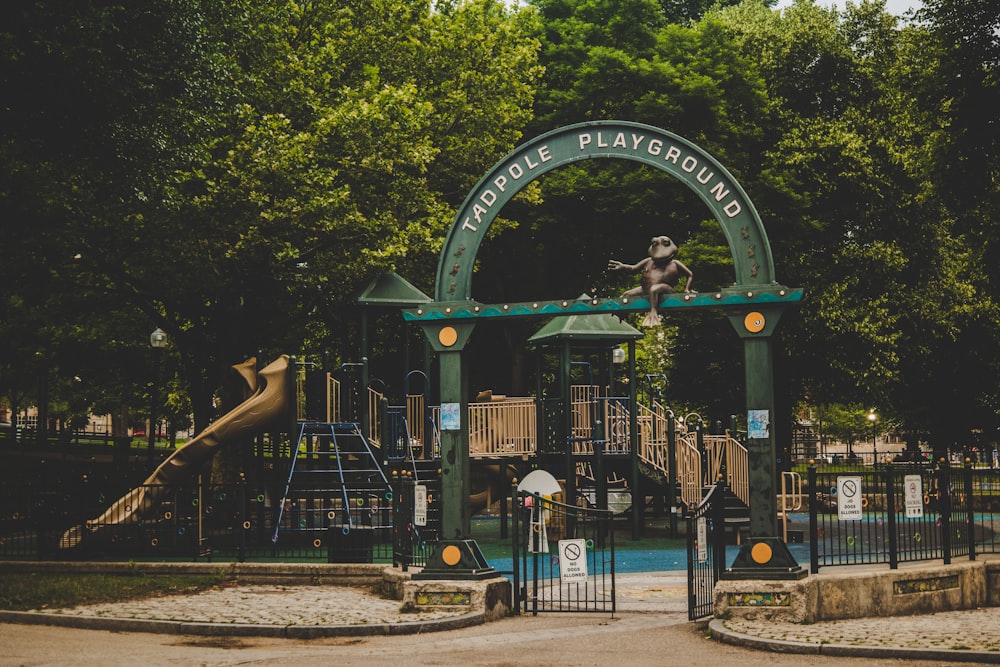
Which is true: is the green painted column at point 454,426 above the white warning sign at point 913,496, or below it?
above

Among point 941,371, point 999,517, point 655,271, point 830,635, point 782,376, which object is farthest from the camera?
point 941,371

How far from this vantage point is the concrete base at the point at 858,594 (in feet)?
40.7

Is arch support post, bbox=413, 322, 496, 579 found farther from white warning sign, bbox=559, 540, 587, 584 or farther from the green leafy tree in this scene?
the green leafy tree

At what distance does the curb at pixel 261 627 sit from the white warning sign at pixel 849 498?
4.28 metres

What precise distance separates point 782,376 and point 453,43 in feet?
49.4

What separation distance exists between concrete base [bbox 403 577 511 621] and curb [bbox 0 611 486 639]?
0.20m

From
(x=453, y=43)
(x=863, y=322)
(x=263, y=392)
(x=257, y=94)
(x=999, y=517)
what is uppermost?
(x=453, y=43)

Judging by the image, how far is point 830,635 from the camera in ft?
37.5

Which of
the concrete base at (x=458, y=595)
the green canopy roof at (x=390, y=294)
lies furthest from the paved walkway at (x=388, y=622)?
the green canopy roof at (x=390, y=294)

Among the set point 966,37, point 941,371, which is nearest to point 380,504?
point 966,37

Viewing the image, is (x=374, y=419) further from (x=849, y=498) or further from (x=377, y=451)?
(x=849, y=498)

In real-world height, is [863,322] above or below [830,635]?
above

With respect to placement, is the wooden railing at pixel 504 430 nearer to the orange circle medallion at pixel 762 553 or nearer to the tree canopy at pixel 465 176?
the tree canopy at pixel 465 176

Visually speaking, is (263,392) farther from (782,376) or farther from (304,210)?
(782,376)
